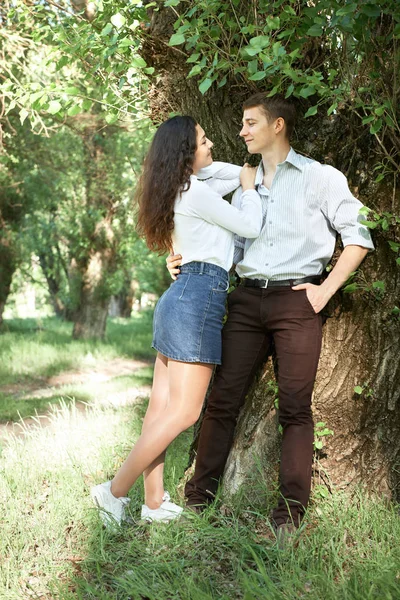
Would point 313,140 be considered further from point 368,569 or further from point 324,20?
point 368,569

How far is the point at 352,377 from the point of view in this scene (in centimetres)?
375

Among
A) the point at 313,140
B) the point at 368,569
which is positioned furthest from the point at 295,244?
the point at 368,569

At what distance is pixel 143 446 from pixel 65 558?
0.72 meters

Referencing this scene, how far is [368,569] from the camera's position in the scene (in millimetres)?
3021

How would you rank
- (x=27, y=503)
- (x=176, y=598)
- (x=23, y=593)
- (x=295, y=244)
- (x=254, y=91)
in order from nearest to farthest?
(x=176, y=598) < (x=23, y=593) < (x=295, y=244) < (x=254, y=91) < (x=27, y=503)

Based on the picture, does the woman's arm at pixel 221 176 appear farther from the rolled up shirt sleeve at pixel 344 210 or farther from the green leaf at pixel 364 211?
the green leaf at pixel 364 211

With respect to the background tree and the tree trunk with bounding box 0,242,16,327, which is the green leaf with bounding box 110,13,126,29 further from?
the tree trunk with bounding box 0,242,16,327

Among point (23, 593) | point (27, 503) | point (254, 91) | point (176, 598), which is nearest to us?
point (176, 598)

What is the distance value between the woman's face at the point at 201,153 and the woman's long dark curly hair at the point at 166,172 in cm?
4

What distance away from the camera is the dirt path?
7801 mm

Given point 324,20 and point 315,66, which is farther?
point 315,66

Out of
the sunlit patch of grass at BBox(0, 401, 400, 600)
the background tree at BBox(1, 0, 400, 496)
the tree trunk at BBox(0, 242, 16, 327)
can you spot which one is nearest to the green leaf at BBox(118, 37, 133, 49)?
the background tree at BBox(1, 0, 400, 496)

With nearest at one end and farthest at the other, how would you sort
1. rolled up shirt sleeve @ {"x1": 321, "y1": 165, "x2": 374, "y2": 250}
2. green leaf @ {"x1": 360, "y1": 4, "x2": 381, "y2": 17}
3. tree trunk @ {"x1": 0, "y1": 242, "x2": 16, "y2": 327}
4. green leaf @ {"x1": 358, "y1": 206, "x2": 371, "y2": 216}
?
1. green leaf @ {"x1": 360, "y1": 4, "x2": 381, "y2": 17}
2. green leaf @ {"x1": 358, "y1": 206, "x2": 371, "y2": 216}
3. rolled up shirt sleeve @ {"x1": 321, "y1": 165, "x2": 374, "y2": 250}
4. tree trunk @ {"x1": 0, "y1": 242, "x2": 16, "y2": 327}

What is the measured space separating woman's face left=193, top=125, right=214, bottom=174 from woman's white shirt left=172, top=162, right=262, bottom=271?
0.12 metres
